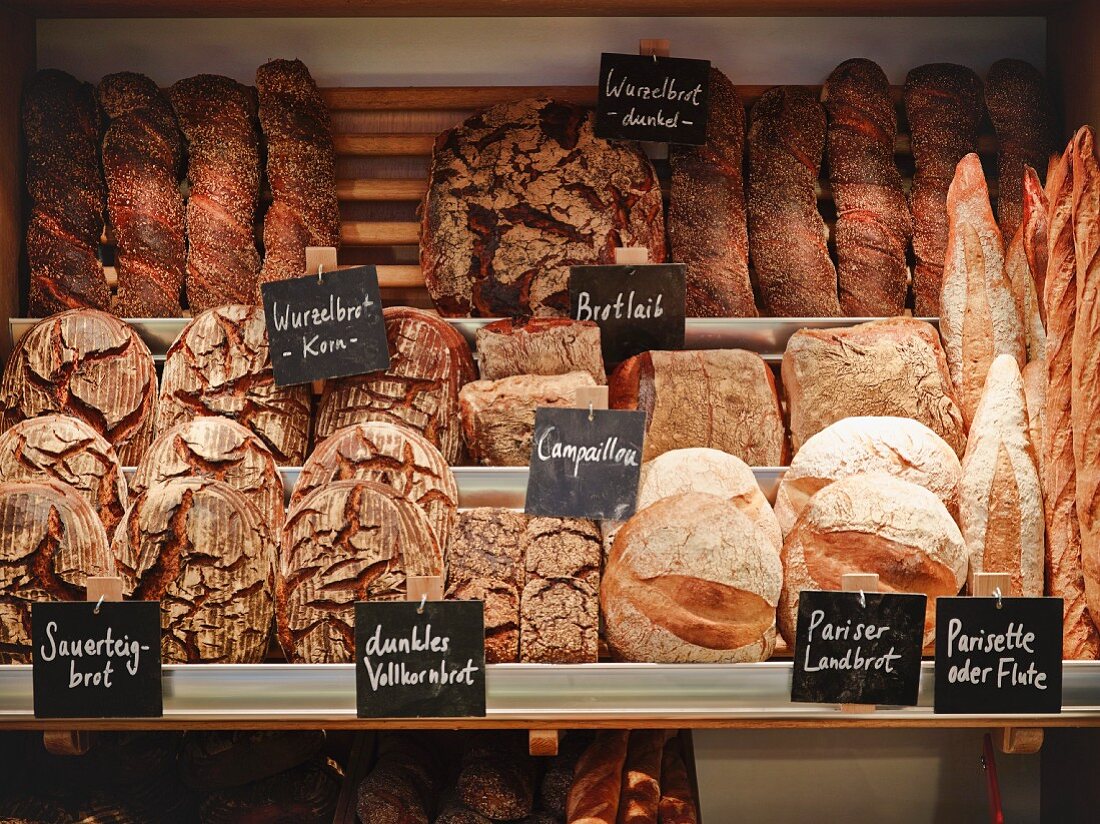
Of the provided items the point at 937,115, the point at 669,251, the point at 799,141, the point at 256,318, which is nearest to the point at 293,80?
the point at 256,318

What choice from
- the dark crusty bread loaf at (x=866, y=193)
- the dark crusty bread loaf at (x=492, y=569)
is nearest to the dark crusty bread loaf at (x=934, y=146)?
the dark crusty bread loaf at (x=866, y=193)

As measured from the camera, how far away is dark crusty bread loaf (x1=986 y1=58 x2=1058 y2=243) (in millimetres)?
1933

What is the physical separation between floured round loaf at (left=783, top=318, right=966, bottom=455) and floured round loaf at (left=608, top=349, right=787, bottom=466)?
0.05m

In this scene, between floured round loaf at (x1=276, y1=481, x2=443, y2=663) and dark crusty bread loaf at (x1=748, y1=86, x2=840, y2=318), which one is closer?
floured round loaf at (x1=276, y1=481, x2=443, y2=663)

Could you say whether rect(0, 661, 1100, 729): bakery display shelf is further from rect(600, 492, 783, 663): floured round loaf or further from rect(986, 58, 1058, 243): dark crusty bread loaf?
rect(986, 58, 1058, 243): dark crusty bread loaf

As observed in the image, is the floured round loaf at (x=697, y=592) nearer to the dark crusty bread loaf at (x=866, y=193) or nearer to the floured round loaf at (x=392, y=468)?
the floured round loaf at (x=392, y=468)

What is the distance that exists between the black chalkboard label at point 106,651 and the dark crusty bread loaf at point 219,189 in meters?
0.73

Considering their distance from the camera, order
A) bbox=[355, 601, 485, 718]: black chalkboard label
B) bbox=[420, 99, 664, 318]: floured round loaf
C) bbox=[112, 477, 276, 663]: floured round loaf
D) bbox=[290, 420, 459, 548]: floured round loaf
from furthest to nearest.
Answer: bbox=[420, 99, 664, 318]: floured round loaf → bbox=[290, 420, 459, 548]: floured round loaf → bbox=[112, 477, 276, 663]: floured round loaf → bbox=[355, 601, 485, 718]: black chalkboard label

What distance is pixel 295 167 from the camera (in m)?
1.96

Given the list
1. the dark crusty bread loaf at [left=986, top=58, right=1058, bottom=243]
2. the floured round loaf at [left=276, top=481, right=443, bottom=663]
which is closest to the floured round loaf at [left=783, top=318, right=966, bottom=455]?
the dark crusty bread loaf at [left=986, top=58, right=1058, bottom=243]

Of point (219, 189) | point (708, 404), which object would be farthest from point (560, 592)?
point (219, 189)

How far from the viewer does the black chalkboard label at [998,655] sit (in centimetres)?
137

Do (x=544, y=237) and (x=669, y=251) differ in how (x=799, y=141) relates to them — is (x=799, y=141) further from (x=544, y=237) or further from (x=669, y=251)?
(x=544, y=237)

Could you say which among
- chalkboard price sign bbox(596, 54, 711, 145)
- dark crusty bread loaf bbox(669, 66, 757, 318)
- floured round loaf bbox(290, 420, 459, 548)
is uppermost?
chalkboard price sign bbox(596, 54, 711, 145)
